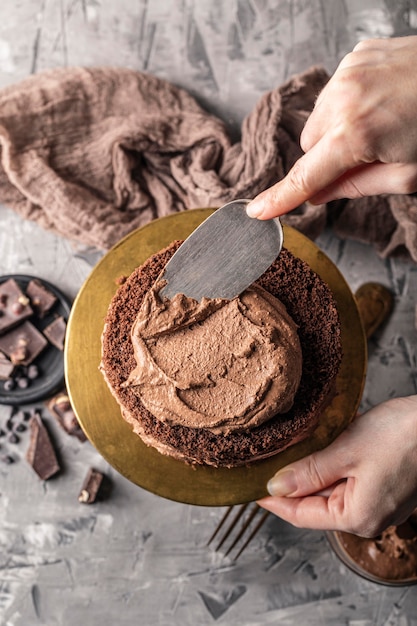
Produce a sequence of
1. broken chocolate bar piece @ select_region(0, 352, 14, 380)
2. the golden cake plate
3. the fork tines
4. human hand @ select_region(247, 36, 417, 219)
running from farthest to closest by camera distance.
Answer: broken chocolate bar piece @ select_region(0, 352, 14, 380)
the fork tines
the golden cake plate
human hand @ select_region(247, 36, 417, 219)

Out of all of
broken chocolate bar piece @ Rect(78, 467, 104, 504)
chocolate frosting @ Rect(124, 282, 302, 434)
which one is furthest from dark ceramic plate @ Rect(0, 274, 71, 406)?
chocolate frosting @ Rect(124, 282, 302, 434)

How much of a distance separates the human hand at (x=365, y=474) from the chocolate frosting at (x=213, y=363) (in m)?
0.31

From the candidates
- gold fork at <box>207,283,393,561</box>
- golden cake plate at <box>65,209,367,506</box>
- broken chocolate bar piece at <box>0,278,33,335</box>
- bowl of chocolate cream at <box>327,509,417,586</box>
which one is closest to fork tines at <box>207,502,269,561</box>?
gold fork at <box>207,283,393,561</box>

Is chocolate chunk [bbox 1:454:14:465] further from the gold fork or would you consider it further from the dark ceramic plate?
the gold fork

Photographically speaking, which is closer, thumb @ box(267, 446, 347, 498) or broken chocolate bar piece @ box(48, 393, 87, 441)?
thumb @ box(267, 446, 347, 498)

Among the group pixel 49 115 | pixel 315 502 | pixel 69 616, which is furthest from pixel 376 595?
pixel 49 115

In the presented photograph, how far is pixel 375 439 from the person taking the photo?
1597 mm

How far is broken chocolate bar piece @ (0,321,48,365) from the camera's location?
2.01 m

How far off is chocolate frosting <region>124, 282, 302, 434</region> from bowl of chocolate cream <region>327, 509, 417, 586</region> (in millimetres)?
840

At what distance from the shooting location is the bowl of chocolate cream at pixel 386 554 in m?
1.93

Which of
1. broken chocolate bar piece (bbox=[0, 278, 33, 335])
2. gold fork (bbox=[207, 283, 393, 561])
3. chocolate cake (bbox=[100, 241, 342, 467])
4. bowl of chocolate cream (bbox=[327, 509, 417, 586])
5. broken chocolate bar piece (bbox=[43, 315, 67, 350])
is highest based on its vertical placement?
chocolate cake (bbox=[100, 241, 342, 467])

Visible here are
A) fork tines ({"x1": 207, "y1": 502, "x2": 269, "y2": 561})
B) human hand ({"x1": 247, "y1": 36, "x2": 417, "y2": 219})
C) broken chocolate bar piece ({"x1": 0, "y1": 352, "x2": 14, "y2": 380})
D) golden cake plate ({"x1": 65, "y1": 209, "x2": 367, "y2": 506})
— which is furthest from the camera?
broken chocolate bar piece ({"x1": 0, "y1": 352, "x2": 14, "y2": 380})

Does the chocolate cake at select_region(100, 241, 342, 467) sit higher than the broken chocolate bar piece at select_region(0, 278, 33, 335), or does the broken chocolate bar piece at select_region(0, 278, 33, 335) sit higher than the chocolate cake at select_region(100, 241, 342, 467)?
the chocolate cake at select_region(100, 241, 342, 467)

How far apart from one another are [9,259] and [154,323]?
3.29ft
